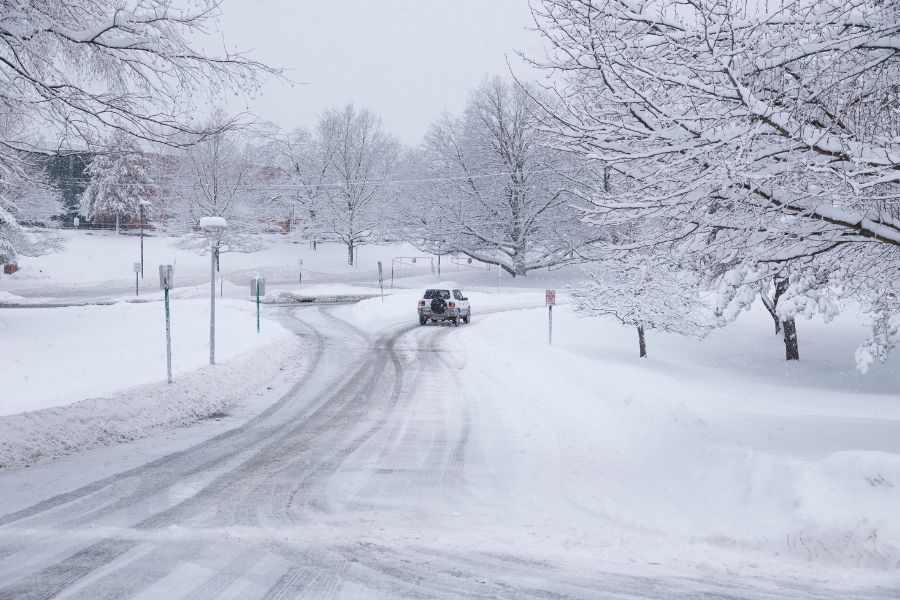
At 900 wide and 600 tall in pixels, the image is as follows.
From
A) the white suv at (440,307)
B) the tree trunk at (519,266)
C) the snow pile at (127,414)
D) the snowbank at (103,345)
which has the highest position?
the tree trunk at (519,266)


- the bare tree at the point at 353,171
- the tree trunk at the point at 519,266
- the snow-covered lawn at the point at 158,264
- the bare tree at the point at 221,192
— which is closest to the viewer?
the tree trunk at the point at 519,266

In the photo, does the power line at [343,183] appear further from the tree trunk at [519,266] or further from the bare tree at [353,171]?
the tree trunk at [519,266]

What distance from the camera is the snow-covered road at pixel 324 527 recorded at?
4.59 metres

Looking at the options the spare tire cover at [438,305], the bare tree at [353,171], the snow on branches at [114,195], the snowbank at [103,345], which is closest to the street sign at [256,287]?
the snowbank at [103,345]

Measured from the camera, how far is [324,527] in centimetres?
581

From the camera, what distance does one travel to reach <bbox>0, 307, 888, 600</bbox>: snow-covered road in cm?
459

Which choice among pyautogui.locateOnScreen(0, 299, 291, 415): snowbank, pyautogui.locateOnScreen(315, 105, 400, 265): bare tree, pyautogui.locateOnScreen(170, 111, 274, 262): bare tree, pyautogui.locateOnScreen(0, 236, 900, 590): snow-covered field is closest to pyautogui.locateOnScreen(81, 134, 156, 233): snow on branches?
pyautogui.locateOnScreen(170, 111, 274, 262): bare tree

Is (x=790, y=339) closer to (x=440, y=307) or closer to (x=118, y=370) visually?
(x=440, y=307)

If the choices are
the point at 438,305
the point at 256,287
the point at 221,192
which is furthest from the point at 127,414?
the point at 221,192

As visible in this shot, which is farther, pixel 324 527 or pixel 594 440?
pixel 594 440

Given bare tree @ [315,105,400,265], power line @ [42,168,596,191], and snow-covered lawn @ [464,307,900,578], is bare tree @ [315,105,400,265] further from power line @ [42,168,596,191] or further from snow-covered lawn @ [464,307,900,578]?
snow-covered lawn @ [464,307,900,578]

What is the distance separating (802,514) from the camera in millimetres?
5562

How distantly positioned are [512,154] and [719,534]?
4462 centimetres

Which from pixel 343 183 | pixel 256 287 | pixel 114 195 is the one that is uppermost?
pixel 343 183
